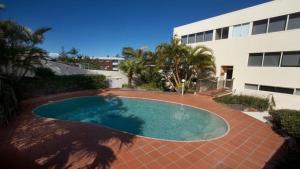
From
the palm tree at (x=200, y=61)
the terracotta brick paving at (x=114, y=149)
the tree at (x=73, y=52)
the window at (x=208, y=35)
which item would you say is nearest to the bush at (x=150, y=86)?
the palm tree at (x=200, y=61)

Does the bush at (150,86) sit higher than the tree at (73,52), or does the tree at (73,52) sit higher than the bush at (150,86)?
the tree at (73,52)

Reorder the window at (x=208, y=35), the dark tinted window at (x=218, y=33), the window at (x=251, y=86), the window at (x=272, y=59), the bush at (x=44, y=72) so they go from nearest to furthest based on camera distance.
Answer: the window at (x=272, y=59) < the window at (x=251, y=86) < the bush at (x=44, y=72) < the dark tinted window at (x=218, y=33) < the window at (x=208, y=35)

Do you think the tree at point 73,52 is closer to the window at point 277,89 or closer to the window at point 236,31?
the window at point 236,31

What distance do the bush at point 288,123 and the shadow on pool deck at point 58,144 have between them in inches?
285

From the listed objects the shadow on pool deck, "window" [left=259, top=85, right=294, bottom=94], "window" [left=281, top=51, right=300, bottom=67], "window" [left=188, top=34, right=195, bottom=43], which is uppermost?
"window" [left=188, top=34, right=195, bottom=43]

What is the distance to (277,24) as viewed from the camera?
11.9 m

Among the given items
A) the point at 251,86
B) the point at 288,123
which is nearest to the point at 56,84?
the point at 288,123

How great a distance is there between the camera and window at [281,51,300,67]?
10752 millimetres

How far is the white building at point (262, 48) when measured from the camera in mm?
10977

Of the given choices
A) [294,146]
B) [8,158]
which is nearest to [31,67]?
[8,158]

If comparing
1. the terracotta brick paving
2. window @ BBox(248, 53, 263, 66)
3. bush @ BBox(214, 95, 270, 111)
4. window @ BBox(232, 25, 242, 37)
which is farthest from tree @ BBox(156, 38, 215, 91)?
the terracotta brick paving

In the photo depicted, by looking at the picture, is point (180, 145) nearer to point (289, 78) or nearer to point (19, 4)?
point (289, 78)

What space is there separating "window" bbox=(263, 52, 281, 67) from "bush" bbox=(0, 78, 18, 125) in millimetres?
17881

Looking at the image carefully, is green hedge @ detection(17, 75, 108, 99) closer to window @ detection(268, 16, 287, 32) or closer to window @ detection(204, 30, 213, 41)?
window @ detection(204, 30, 213, 41)
